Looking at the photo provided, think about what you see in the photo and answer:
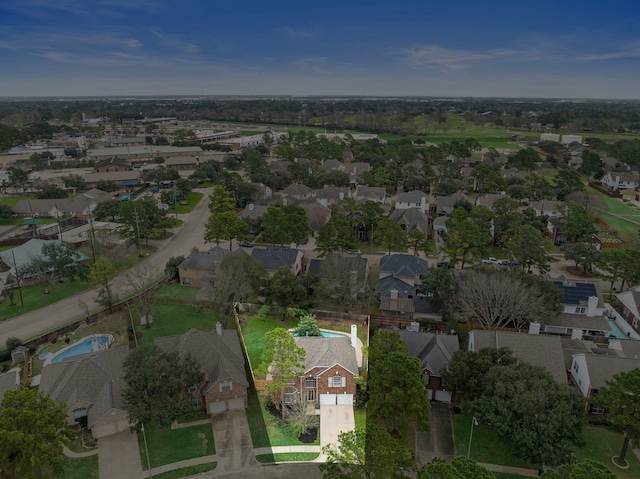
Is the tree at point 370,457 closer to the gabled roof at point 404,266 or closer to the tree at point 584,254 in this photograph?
the gabled roof at point 404,266

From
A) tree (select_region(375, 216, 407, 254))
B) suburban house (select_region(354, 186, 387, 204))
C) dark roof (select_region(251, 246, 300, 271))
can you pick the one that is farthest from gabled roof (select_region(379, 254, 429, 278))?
suburban house (select_region(354, 186, 387, 204))

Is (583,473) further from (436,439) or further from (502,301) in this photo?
(502,301)

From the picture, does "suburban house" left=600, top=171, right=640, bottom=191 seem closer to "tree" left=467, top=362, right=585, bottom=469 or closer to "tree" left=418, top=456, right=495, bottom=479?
"tree" left=467, top=362, right=585, bottom=469

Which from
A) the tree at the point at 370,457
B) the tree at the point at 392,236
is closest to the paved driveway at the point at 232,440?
the tree at the point at 370,457

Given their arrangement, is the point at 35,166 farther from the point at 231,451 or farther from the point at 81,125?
the point at 231,451

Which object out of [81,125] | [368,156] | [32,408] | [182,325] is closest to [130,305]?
[182,325]

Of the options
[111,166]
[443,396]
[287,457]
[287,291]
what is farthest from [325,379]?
[111,166]
